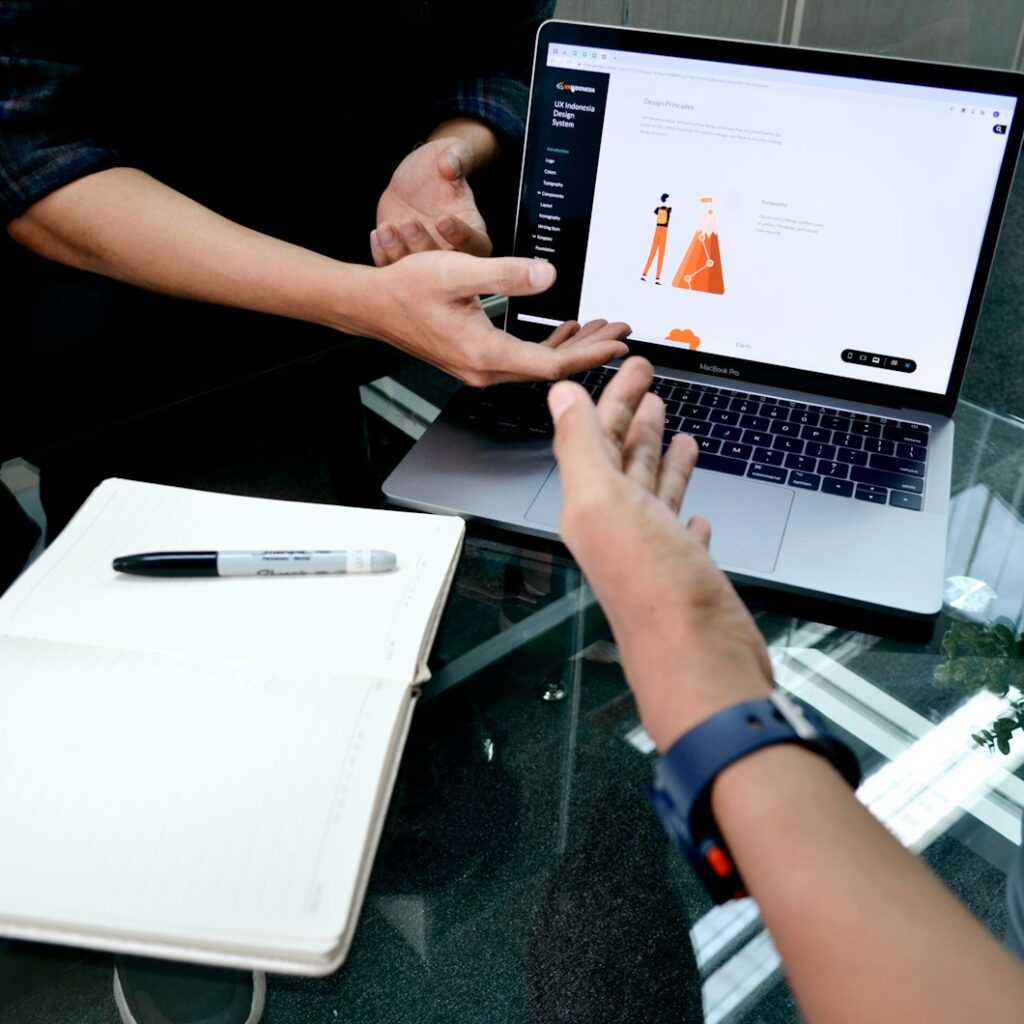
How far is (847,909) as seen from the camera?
0.31 meters

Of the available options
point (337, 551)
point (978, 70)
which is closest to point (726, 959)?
point (337, 551)

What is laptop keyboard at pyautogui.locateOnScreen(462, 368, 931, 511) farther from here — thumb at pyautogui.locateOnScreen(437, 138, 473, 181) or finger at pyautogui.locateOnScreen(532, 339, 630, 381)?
thumb at pyautogui.locateOnScreen(437, 138, 473, 181)

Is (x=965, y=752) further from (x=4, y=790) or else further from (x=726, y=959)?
(x=4, y=790)

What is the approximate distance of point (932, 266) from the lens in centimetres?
67

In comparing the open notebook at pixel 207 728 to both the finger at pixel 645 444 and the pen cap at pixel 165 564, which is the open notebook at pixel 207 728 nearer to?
the pen cap at pixel 165 564

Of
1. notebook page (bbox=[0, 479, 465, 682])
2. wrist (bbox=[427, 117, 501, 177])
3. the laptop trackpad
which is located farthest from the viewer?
wrist (bbox=[427, 117, 501, 177])

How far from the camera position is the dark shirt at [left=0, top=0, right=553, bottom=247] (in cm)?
71

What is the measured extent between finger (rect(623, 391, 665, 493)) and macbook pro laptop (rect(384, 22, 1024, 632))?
0.62ft

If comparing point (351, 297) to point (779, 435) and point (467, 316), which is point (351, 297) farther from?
point (779, 435)

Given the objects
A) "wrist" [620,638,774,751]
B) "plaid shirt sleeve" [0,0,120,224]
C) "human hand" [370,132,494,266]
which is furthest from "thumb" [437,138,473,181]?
"wrist" [620,638,774,751]

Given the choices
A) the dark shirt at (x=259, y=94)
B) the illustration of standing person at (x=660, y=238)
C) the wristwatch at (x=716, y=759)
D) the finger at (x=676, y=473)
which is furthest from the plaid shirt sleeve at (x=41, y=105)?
the wristwatch at (x=716, y=759)

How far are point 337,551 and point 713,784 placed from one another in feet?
0.95

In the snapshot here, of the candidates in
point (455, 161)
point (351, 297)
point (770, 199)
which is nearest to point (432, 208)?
point (455, 161)

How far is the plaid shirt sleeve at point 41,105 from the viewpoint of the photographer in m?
0.67
